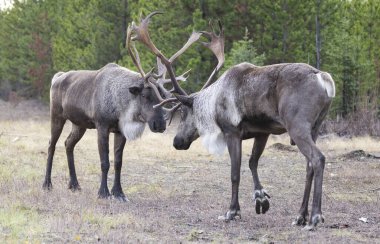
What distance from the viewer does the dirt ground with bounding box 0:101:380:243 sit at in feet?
19.3

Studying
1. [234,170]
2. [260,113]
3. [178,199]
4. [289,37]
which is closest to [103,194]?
[178,199]

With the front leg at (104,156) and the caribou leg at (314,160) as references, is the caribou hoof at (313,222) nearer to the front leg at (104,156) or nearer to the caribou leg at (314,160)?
the caribou leg at (314,160)

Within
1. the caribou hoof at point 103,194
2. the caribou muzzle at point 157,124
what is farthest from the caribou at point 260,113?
the caribou hoof at point 103,194

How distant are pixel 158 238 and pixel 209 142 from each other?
2.17m

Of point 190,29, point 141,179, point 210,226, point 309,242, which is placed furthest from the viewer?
point 190,29

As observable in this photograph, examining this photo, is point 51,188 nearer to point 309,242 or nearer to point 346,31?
point 309,242

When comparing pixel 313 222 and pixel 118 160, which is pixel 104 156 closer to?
pixel 118 160

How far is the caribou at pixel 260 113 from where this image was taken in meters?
6.23

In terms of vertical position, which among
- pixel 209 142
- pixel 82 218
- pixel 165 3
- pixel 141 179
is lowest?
pixel 141 179

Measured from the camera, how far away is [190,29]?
766 inches

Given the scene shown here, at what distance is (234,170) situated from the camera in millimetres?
7141

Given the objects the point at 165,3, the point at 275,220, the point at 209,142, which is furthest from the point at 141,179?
the point at 165,3

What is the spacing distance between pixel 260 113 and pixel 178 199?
88.8 inches

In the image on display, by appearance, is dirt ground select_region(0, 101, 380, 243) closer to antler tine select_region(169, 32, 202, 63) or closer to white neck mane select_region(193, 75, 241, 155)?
white neck mane select_region(193, 75, 241, 155)
